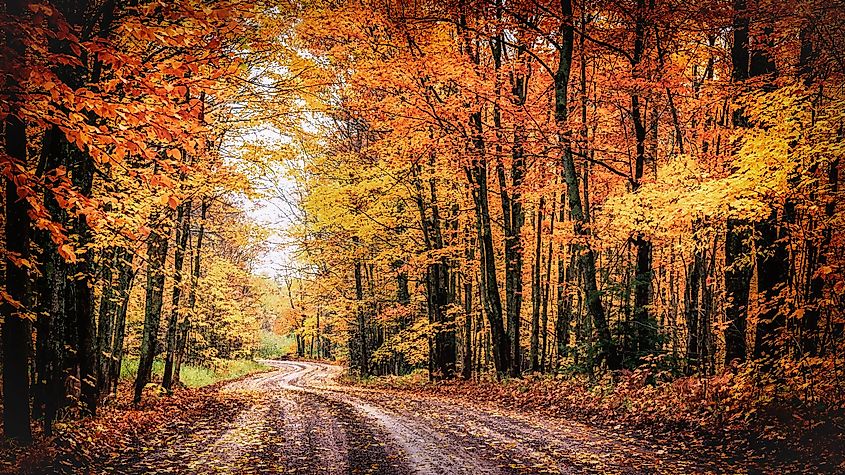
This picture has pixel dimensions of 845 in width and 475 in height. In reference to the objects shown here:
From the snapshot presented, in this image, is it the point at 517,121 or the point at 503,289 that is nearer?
Answer: the point at 517,121

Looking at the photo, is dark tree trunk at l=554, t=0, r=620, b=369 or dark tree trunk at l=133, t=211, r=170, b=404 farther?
dark tree trunk at l=133, t=211, r=170, b=404

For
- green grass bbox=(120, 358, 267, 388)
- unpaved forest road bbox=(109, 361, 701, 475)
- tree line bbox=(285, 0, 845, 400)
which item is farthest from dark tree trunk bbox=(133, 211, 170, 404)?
green grass bbox=(120, 358, 267, 388)

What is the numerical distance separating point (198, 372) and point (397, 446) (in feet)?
81.7

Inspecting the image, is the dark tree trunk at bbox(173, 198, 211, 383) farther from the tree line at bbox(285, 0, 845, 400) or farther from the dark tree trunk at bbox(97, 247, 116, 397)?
the tree line at bbox(285, 0, 845, 400)

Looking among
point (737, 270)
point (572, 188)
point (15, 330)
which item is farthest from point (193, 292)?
point (737, 270)

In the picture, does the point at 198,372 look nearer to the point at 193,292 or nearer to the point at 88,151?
the point at 193,292

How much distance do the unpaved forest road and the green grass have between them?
14965 millimetres

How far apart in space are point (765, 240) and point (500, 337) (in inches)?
345

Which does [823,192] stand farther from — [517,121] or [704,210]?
[517,121]

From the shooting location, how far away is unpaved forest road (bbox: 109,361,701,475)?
7.18m

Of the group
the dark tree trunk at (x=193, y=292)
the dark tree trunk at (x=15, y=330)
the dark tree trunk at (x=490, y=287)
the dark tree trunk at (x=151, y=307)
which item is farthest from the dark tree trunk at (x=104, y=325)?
the dark tree trunk at (x=490, y=287)

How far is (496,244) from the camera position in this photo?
80.9ft

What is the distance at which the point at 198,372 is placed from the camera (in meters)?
29.8

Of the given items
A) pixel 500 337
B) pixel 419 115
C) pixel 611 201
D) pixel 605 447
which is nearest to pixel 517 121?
pixel 419 115
